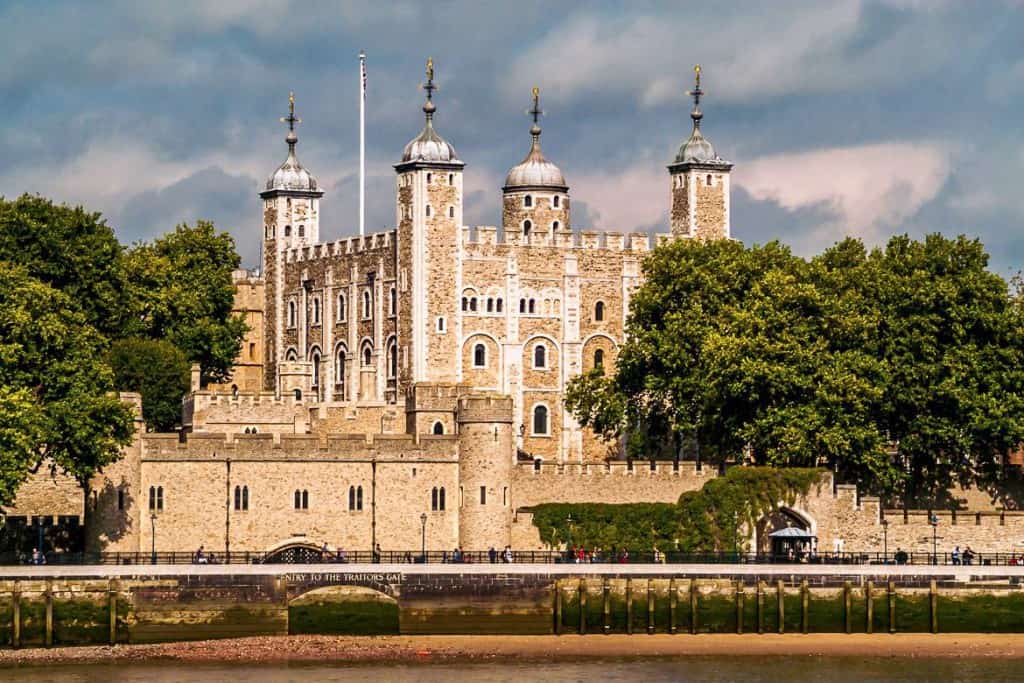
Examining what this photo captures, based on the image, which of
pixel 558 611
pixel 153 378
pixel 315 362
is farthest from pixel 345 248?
pixel 558 611

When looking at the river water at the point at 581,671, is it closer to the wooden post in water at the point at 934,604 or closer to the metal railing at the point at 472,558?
the wooden post in water at the point at 934,604

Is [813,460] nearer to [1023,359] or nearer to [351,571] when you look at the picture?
[1023,359]

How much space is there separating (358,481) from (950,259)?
21148mm

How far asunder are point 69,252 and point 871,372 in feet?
87.2

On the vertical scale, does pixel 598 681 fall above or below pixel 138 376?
below

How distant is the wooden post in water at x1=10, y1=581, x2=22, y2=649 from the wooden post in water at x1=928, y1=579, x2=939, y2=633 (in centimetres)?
2305

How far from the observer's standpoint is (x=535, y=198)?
415 feet

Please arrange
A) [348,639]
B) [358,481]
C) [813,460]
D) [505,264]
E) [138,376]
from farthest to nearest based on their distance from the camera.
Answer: [505,264] → [138,376] → [813,460] → [358,481] → [348,639]

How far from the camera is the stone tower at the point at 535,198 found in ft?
414

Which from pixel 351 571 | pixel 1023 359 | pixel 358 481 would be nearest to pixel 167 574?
pixel 351 571

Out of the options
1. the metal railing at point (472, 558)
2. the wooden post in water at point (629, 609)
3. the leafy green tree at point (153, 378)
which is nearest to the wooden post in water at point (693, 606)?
the wooden post in water at point (629, 609)

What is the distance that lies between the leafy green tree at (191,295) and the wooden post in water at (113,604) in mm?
30104

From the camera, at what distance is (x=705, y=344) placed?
323 ft

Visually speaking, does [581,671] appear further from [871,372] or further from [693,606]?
[871,372]
